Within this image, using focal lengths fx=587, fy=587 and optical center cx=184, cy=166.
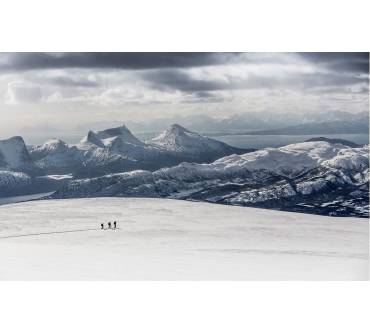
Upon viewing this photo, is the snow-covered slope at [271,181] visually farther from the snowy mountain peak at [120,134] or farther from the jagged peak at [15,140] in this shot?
the jagged peak at [15,140]

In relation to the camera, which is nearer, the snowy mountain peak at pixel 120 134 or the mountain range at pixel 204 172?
the snowy mountain peak at pixel 120 134

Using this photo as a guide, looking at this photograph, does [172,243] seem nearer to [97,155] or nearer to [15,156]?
[97,155]

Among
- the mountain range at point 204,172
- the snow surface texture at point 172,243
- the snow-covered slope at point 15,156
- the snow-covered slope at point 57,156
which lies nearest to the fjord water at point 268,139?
the mountain range at point 204,172
